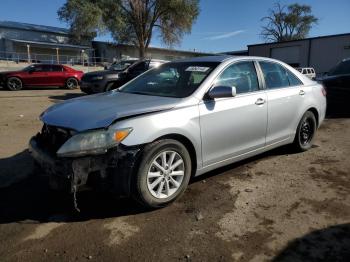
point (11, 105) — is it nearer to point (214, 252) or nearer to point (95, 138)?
point (95, 138)

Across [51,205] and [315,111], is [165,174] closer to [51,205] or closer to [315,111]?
[51,205]

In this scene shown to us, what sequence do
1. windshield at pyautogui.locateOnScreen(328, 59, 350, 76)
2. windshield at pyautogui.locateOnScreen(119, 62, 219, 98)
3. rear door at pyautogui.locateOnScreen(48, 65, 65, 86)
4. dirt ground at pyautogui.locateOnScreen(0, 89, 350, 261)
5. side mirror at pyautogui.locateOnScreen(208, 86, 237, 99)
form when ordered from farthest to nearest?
rear door at pyautogui.locateOnScreen(48, 65, 65, 86) → windshield at pyautogui.locateOnScreen(328, 59, 350, 76) → windshield at pyautogui.locateOnScreen(119, 62, 219, 98) → side mirror at pyautogui.locateOnScreen(208, 86, 237, 99) → dirt ground at pyautogui.locateOnScreen(0, 89, 350, 261)

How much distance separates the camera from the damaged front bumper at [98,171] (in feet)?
10.5

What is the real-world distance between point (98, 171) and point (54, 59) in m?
42.7

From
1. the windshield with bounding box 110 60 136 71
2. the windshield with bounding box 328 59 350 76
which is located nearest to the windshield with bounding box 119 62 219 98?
the windshield with bounding box 328 59 350 76

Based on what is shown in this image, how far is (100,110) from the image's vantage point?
3594mm

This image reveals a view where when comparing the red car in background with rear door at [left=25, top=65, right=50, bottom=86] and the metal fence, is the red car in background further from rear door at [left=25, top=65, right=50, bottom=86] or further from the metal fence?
the metal fence

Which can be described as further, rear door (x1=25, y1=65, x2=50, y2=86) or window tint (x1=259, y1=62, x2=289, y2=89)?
rear door (x1=25, y1=65, x2=50, y2=86)

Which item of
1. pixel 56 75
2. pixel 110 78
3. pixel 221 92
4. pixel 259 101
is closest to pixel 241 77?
pixel 259 101

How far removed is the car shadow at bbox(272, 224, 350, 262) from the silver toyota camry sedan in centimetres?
134

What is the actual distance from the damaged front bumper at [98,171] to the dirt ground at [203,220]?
41cm

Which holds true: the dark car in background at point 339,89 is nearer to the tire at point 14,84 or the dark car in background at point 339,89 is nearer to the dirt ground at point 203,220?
the dirt ground at point 203,220

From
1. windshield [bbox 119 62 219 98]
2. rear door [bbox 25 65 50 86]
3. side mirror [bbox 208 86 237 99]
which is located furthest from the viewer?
rear door [bbox 25 65 50 86]

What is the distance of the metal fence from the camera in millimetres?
38050
